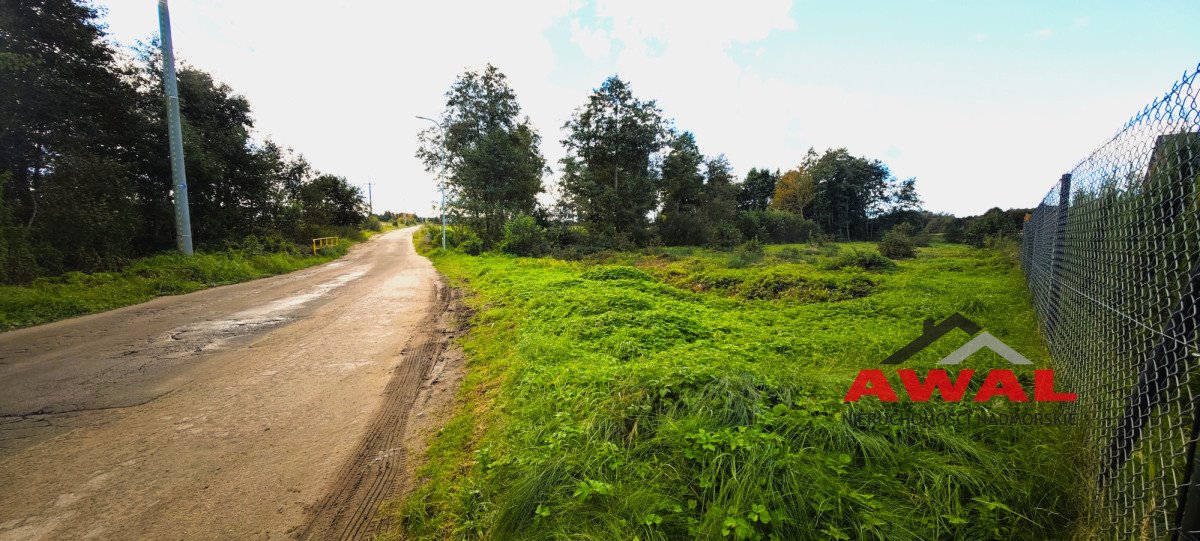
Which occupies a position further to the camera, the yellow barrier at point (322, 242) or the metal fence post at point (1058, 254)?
the yellow barrier at point (322, 242)

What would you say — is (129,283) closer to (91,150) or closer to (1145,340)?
(91,150)

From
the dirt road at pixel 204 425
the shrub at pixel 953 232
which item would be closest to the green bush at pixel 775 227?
the shrub at pixel 953 232

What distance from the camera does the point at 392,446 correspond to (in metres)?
3.42

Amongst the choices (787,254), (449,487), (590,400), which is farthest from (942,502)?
(787,254)

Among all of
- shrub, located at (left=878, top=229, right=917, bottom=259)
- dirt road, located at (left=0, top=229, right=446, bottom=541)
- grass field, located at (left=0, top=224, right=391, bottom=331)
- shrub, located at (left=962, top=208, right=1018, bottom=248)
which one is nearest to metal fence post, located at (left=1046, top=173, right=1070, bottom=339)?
dirt road, located at (left=0, top=229, right=446, bottom=541)

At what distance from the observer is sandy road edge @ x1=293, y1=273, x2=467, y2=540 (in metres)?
2.54

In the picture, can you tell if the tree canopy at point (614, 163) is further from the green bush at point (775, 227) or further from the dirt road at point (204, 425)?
the dirt road at point (204, 425)

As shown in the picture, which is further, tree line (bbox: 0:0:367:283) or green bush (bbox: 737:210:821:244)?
green bush (bbox: 737:210:821:244)

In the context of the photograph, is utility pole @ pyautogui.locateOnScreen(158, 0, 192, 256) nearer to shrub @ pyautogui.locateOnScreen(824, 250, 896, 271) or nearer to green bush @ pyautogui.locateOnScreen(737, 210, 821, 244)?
shrub @ pyautogui.locateOnScreen(824, 250, 896, 271)

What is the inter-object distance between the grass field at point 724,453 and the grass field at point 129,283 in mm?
8968

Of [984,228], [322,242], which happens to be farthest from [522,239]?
[984,228]

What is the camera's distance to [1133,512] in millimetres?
1633

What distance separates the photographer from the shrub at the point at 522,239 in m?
20.7

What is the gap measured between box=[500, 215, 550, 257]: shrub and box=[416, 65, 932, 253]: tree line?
5cm
